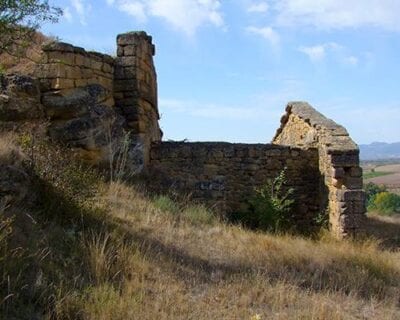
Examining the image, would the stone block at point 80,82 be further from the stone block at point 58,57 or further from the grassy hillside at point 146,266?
the grassy hillside at point 146,266

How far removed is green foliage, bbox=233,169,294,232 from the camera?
922 cm

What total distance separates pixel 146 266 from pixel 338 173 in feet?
16.2

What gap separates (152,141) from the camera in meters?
10.2

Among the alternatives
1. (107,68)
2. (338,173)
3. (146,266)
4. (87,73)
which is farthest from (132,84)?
(146,266)

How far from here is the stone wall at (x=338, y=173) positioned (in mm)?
8641

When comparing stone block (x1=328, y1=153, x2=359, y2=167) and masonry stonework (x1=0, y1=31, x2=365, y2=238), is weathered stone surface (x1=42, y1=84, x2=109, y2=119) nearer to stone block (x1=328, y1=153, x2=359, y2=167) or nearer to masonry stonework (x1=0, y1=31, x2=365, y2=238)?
masonry stonework (x1=0, y1=31, x2=365, y2=238)

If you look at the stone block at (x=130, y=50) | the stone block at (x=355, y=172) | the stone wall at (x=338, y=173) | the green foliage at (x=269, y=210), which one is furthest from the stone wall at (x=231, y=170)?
the stone block at (x=130, y=50)

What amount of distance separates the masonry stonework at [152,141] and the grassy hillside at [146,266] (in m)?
1.46

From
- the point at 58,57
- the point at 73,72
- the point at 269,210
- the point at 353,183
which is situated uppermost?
the point at 58,57

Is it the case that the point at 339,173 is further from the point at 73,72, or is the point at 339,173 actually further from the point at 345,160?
the point at 73,72

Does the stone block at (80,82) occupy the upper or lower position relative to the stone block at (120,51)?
lower

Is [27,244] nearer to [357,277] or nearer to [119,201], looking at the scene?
[119,201]

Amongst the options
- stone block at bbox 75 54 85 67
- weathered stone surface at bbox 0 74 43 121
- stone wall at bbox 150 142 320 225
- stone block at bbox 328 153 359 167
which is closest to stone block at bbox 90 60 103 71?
stone block at bbox 75 54 85 67

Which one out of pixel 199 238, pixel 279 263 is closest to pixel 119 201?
pixel 199 238
